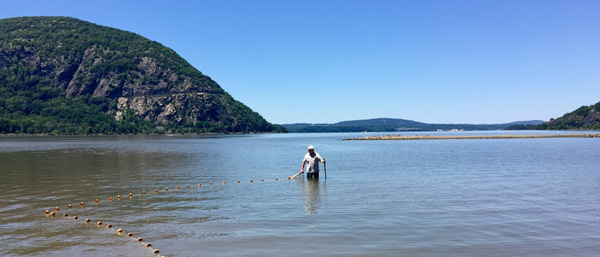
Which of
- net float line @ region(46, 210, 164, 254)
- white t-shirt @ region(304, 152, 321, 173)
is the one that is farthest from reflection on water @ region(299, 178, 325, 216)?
net float line @ region(46, 210, 164, 254)

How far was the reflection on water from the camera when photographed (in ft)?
64.0

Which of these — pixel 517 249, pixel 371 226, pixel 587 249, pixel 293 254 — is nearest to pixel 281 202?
pixel 371 226

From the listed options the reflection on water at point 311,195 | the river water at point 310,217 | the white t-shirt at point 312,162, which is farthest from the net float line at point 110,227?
the white t-shirt at point 312,162

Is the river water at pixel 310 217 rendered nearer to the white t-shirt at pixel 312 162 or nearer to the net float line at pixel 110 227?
the net float line at pixel 110 227

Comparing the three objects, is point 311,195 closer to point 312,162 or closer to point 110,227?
point 312,162

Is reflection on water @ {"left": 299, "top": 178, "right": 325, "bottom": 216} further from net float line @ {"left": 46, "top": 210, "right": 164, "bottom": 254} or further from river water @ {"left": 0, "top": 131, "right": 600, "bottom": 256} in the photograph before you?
net float line @ {"left": 46, "top": 210, "right": 164, "bottom": 254}

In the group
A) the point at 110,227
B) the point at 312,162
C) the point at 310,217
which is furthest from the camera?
the point at 312,162

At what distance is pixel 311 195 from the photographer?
23500mm

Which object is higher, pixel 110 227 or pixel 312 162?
pixel 312 162

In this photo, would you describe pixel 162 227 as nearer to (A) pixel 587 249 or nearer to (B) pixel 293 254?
(B) pixel 293 254

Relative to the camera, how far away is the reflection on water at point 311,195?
19.5 m

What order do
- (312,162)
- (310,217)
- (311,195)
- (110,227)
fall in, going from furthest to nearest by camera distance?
(312,162)
(311,195)
(310,217)
(110,227)

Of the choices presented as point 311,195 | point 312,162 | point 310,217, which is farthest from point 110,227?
point 312,162

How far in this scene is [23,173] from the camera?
117 feet
